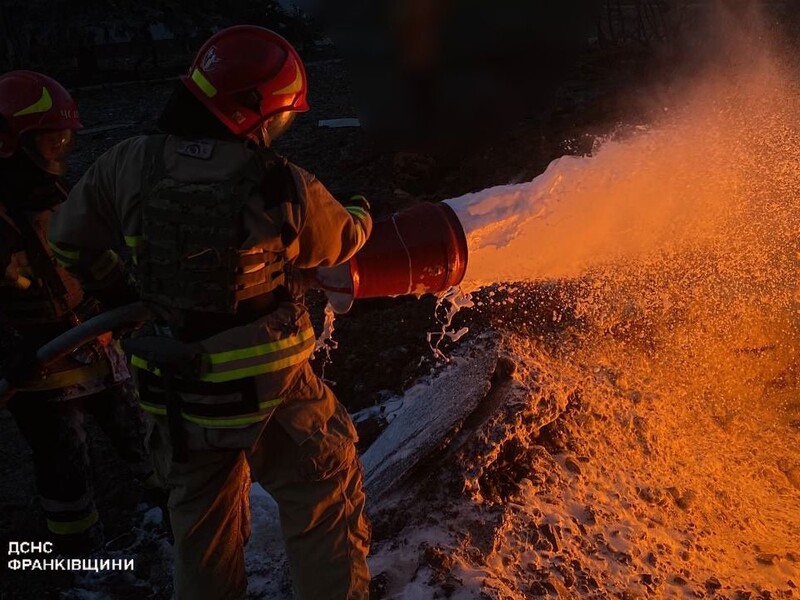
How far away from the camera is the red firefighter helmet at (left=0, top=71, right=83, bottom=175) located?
118 inches

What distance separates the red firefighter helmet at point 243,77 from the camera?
A: 204 cm

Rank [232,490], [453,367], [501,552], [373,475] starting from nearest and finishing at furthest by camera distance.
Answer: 1. [232,490]
2. [501,552]
3. [373,475]
4. [453,367]

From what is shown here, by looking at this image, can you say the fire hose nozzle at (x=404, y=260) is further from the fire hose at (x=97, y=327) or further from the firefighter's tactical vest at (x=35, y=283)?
the firefighter's tactical vest at (x=35, y=283)

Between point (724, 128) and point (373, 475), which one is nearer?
point (373, 475)

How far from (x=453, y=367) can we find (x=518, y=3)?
2363mm

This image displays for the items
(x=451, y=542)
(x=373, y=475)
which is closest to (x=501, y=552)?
(x=451, y=542)

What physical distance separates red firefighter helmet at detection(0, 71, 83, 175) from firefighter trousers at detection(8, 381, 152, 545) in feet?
3.31

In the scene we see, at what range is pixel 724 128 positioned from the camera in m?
5.23

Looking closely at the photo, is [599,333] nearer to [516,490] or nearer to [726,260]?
[726,260]

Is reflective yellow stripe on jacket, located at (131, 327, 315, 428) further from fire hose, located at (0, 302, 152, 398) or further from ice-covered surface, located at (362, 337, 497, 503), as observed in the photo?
ice-covered surface, located at (362, 337, 497, 503)

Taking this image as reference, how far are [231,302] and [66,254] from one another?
0.64m

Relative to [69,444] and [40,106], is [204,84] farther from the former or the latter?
[69,444]

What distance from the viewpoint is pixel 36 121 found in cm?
303

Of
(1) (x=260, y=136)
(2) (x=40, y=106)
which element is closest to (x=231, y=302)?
(1) (x=260, y=136)
